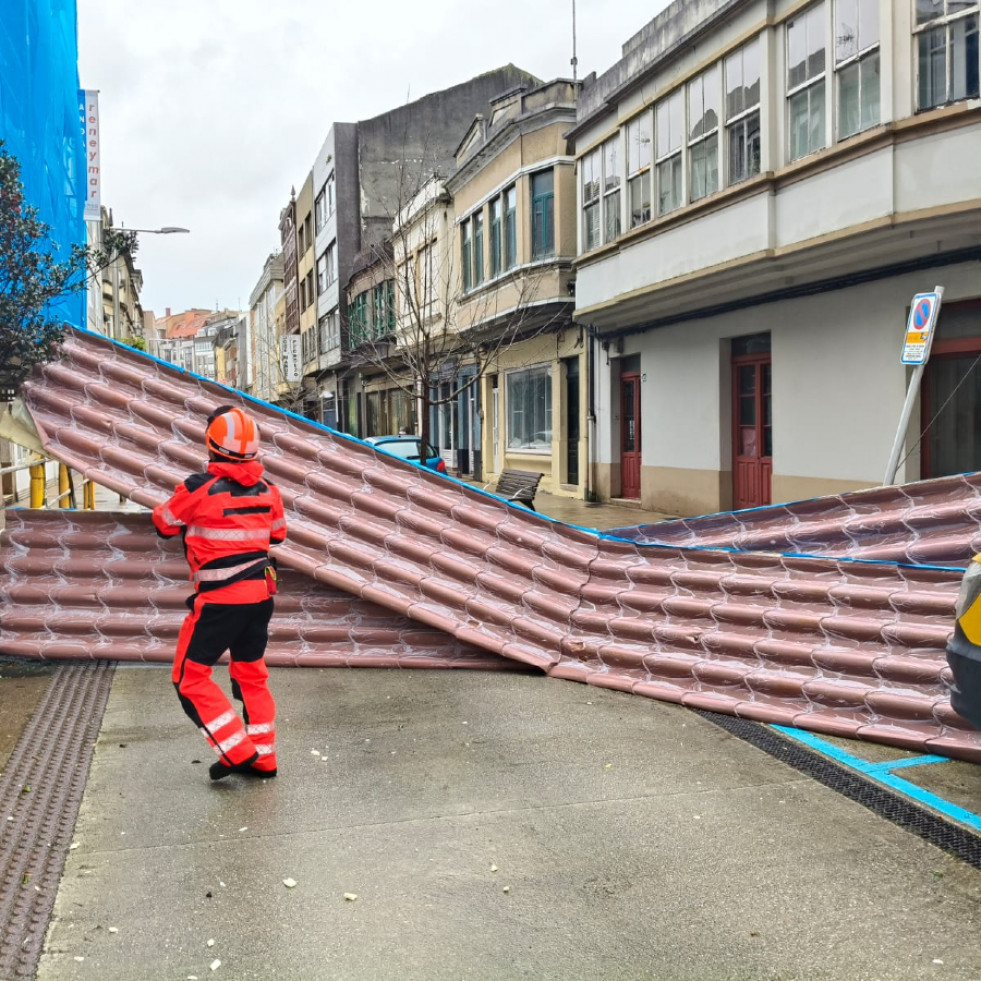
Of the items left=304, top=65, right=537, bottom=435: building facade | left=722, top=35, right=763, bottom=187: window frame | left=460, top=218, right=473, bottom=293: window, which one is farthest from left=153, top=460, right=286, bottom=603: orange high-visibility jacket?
left=304, top=65, right=537, bottom=435: building facade

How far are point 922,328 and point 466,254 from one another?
58.1 ft

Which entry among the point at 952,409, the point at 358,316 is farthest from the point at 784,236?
the point at 358,316

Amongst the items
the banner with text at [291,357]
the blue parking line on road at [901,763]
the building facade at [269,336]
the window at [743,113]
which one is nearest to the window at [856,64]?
the window at [743,113]

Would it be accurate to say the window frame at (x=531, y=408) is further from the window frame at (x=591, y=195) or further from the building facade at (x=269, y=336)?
the building facade at (x=269, y=336)

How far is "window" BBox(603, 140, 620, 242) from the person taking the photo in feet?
58.2

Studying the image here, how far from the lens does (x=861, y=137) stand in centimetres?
1102

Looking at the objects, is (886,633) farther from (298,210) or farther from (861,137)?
(298,210)

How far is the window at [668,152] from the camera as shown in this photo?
1538cm

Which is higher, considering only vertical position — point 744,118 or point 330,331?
point 330,331

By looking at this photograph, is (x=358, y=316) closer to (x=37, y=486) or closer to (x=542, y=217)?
(x=542, y=217)

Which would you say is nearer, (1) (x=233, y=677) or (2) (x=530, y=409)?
(1) (x=233, y=677)

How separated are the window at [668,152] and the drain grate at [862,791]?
11.2 metres

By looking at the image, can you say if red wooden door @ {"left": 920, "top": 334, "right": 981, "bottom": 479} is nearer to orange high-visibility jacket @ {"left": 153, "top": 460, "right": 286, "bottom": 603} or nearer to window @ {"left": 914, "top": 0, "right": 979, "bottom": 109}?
window @ {"left": 914, "top": 0, "right": 979, "bottom": 109}

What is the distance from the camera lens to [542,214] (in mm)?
20953
